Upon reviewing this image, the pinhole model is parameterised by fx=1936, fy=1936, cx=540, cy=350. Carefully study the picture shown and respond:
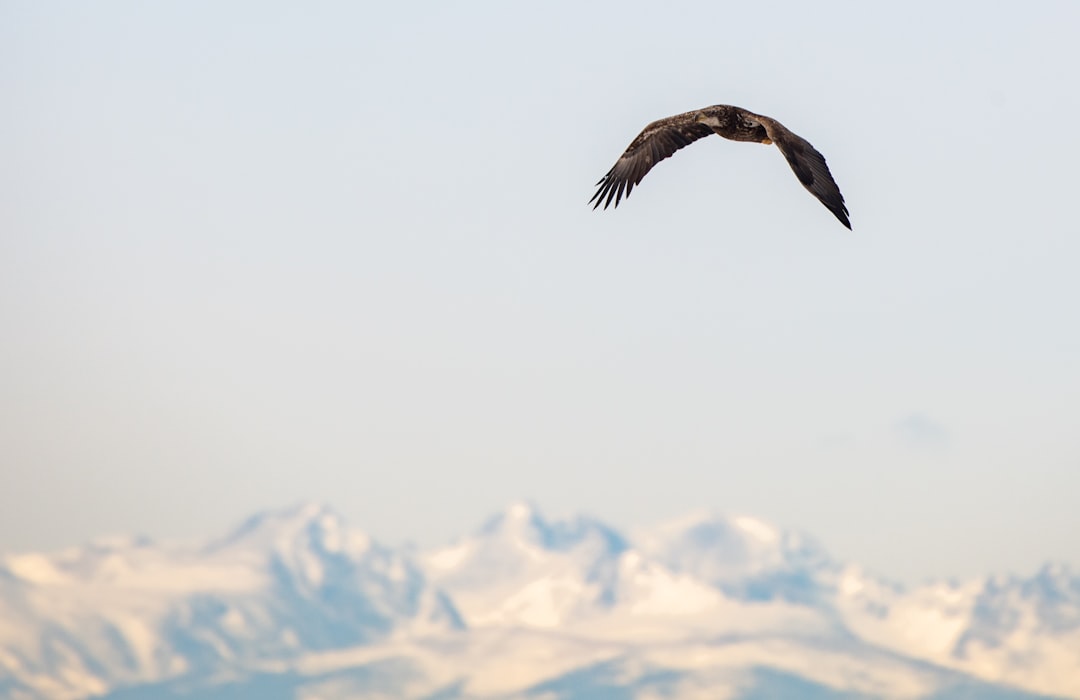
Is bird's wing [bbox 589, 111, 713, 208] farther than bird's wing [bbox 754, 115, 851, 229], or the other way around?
bird's wing [bbox 589, 111, 713, 208]

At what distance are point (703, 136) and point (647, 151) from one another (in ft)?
5.41

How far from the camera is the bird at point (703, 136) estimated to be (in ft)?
159

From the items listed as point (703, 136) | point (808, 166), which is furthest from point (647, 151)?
point (808, 166)

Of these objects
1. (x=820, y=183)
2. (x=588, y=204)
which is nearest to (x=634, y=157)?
(x=588, y=204)

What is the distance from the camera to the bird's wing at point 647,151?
175 feet

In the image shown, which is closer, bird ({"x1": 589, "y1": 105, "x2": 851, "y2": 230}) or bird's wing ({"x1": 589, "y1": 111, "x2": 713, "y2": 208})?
bird ({"x1": 589, "y1": 105, "x2": 851, "y2": 230})

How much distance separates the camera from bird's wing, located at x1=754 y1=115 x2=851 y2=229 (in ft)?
154

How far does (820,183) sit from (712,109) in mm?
5760

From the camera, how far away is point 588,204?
52875 mm

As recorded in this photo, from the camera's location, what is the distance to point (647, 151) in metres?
53.8

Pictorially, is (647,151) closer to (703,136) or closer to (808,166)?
(703,136)

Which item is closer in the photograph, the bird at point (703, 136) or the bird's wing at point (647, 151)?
the bird at point (703, 136)

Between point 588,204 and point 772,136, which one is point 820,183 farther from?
point 588,204

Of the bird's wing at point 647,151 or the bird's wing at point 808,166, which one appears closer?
the bird's wing at point 808,166
